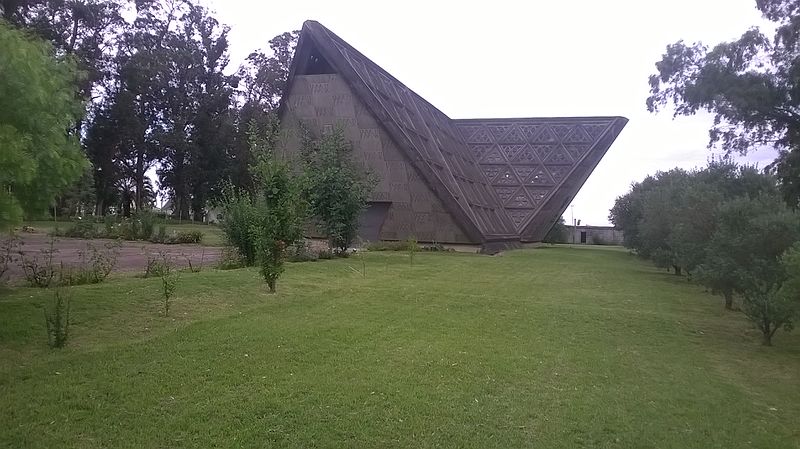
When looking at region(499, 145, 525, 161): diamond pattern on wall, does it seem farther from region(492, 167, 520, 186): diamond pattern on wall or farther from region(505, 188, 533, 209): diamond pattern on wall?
region(505, 188, 533, 209): diamond pattern on wall

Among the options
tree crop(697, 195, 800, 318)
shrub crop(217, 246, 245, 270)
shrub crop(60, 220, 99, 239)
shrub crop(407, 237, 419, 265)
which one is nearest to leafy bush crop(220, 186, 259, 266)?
shrub crop(217, 246, 245, 270)

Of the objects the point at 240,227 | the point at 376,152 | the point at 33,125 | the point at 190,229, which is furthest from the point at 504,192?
the point at 33,125

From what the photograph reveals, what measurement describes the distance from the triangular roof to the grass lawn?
18531mm

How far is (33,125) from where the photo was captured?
6.94 m

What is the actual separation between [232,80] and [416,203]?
2965 centimetres

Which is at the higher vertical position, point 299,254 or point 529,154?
point 529,154

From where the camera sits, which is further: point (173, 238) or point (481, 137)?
point (481, 137)

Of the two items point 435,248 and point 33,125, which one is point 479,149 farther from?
point 33,125

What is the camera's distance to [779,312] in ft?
32.2

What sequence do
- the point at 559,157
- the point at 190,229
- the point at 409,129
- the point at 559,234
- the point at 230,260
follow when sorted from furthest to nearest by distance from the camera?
the point at 559,234
the point at 559,157
the point at 190,229
the point at 409,129
the point at 230,260

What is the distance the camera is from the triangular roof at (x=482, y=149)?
30.0 meters

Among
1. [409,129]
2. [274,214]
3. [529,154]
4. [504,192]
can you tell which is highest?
[529,154]

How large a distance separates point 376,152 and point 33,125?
23.5 meters

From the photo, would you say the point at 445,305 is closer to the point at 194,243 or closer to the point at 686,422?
the point at 686,422
